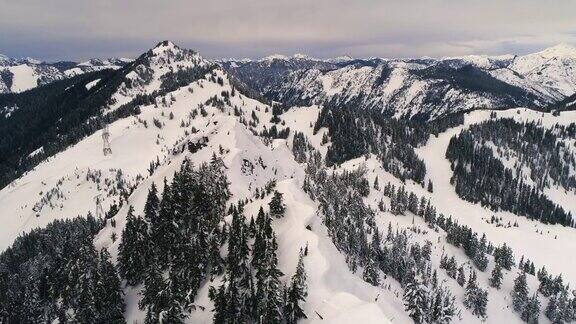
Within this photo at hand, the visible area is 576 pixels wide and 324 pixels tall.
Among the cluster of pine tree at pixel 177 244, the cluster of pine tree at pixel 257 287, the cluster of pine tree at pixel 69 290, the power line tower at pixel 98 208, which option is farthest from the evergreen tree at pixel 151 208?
the power line tower at pixel 98 208

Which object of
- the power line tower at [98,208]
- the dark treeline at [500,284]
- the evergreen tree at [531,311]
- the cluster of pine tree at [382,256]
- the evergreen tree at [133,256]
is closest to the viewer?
the cluster of pine tree at [382,256]

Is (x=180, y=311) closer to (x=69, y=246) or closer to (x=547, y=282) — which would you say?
(x=69, y=246)

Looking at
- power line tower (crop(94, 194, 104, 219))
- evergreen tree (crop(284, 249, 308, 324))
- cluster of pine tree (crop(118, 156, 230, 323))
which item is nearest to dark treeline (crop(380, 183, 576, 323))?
evergreen tree (crop(284, 249, 308, 324))

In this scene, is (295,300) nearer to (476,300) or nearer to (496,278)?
(476,300)

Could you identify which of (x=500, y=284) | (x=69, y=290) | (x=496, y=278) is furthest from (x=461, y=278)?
(x=69, y=290)

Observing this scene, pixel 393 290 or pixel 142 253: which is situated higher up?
pixel 142 253

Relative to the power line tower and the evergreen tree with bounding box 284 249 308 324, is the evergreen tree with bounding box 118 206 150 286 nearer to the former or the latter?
the evergreen tree with bounding box 284 249 308 324

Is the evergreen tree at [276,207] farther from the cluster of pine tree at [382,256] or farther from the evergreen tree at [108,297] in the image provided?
the evergreen tree at [108,297]

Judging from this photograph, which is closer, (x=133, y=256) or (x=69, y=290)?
(x=133, y=256)

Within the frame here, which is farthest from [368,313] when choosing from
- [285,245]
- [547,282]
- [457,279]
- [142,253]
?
[547,282]
